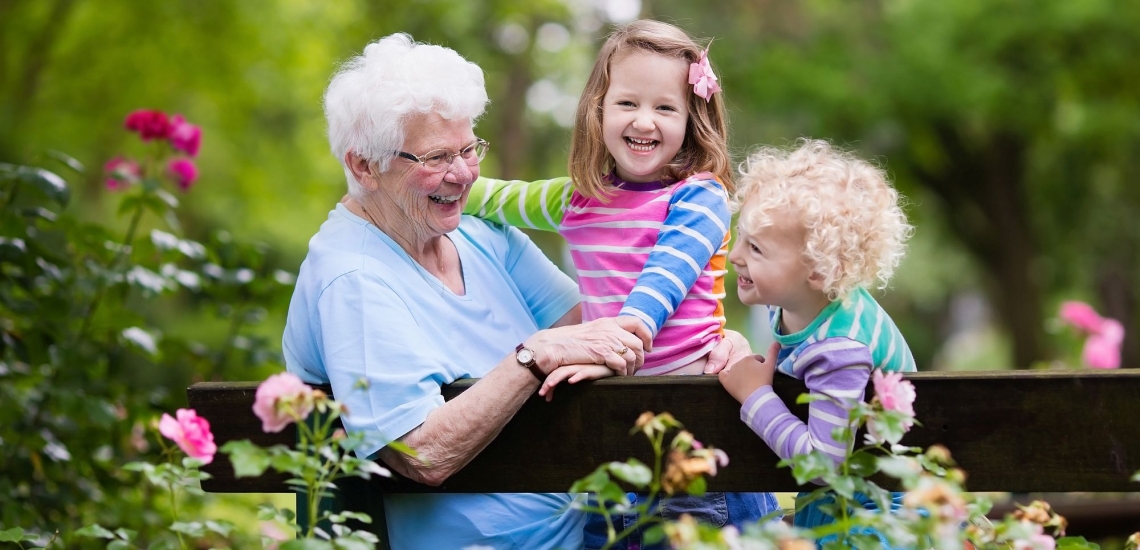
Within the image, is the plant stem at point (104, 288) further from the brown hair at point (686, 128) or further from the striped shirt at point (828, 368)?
the striped shirt at point (828, 368)

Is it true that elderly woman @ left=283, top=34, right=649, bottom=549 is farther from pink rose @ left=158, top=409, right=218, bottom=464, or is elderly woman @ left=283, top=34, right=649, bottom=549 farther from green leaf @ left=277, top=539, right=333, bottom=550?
green leaf @ left=277, top=539, right=333, bottom=550

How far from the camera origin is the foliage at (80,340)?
3.28 meters

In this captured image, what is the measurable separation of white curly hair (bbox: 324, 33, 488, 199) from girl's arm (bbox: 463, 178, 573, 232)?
0.26m

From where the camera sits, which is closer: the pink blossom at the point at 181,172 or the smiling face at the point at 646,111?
the smiling face at the point at 646,111

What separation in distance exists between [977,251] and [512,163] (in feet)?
21.1

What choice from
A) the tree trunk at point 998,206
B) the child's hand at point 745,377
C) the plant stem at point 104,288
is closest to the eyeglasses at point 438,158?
the child's hand at point 745,377

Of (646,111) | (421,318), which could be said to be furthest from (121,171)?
(646,111)

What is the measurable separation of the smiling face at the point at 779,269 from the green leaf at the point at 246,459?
2.82ft

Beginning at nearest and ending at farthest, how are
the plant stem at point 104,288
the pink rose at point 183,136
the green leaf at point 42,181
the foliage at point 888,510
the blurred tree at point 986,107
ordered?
the foliage at point 888,510 < the green leaf at point 42,181 < the plant stem at point 104,288 < the pink rose at point 183,136 < the blurred tree at point 986,107

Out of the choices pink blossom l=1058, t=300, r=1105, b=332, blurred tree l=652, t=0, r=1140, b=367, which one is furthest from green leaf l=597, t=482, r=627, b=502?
blurred tree l=652, t=0, r=1140, b=367

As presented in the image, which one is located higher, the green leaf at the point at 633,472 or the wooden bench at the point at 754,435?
the wooden bench at the point at 754,435

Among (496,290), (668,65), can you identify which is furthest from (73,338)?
(668,65)

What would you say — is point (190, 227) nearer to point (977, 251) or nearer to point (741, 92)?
point (741, 92)

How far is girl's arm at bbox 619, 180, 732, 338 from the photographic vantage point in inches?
90.7
